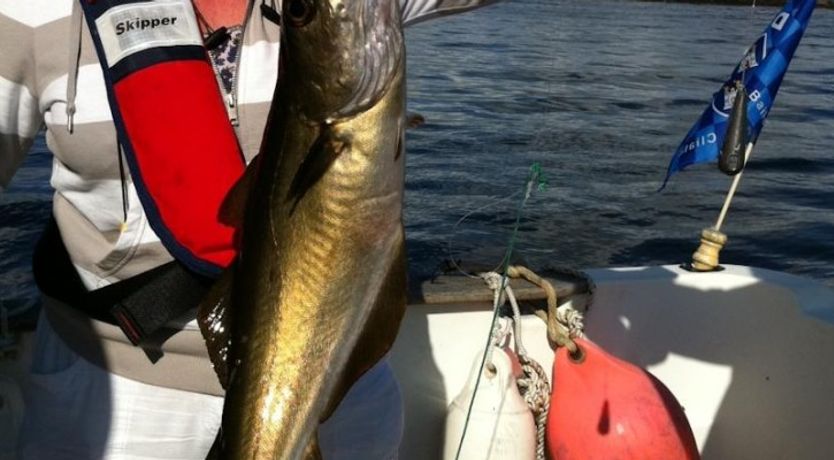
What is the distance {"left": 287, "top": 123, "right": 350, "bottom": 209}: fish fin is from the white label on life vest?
632 millimetres

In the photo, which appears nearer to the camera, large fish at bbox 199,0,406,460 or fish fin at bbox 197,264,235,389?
large fish at bbox 199,0,406,460

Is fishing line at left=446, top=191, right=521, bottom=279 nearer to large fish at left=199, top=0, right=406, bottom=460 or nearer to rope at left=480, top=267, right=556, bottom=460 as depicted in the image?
rope at left=480, top=267, right=556, bottom=460

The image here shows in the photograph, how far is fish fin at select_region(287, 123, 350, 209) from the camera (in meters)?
1.59

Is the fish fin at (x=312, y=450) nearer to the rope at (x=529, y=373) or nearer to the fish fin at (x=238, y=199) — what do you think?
the fish fin at (x=238, y=199)

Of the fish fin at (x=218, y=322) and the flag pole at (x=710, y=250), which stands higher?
the fish fin at (x=218, y=322)

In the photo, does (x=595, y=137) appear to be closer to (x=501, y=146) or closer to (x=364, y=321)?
(x=501, y=146)

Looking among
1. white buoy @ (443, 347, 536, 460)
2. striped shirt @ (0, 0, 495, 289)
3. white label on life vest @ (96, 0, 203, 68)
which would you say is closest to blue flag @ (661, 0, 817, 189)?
white buoy @ (443, 347, 536, 460)

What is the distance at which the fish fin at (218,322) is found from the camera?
1911 millimetres

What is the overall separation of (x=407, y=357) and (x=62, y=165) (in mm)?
1928

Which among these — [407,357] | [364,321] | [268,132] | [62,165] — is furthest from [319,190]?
[407,357]

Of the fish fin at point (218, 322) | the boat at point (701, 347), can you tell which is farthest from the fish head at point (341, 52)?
the boat at point (701, 347)

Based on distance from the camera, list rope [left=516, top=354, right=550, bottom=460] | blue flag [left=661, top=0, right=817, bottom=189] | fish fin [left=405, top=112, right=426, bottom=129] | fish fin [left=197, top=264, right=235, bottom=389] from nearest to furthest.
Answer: fish fin [left=405, top=112, right=426, bottom=129]
fish fin [left=197, top=264, right=235, bottom=389]
rope [left=516, top=354, right=550, bottom=460]
blue flag [left=661, top=0, right=817, bottom=189]

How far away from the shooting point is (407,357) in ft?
12.5

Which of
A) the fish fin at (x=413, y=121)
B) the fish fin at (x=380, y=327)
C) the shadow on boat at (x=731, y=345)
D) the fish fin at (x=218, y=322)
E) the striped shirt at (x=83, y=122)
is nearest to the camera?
the fish fin at (x=413, y=121)
